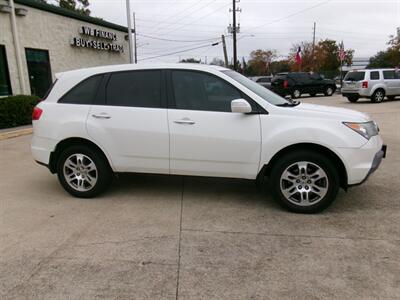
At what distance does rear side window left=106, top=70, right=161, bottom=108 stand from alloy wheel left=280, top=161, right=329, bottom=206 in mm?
1798

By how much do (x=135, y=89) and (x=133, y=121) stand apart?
447 millimetres

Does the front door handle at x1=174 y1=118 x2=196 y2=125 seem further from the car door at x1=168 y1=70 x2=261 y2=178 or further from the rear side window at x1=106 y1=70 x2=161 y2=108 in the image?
the rear side window at x1=106 y1=70 x2=161 y2=108

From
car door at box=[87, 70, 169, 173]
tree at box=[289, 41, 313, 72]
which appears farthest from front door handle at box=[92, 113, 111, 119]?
tree at box=[289, 41, 313, 72]

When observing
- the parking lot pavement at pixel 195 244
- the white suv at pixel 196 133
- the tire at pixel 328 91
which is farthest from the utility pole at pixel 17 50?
the tire at pixel 328 91

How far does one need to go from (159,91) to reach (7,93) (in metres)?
11.2

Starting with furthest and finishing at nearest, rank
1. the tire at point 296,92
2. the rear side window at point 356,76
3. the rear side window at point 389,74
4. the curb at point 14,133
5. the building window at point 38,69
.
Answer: the tire at point 296,92 < the rear side window at point 389,74 < the rear side window at point 356,76 < the building window at point 38,69 < the curb at point 14,133

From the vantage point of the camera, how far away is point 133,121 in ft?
15.8

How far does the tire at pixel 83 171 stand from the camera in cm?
503

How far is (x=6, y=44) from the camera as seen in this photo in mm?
13680

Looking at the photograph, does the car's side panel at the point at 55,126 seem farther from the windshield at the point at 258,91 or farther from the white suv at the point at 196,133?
the windshield at the point at 258,91

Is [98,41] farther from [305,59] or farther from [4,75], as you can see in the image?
[305,59]

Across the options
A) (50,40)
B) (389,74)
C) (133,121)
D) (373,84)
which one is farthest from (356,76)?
(133,121)

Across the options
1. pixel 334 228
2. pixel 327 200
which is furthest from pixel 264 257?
pixel 327 200

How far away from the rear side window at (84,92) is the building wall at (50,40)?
10.3 m
